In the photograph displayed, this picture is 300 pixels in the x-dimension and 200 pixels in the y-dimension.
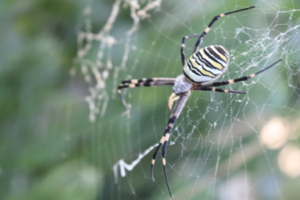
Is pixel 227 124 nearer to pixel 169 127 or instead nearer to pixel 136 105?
pixel 169 127

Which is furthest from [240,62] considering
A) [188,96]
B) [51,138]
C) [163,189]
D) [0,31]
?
[0,31]

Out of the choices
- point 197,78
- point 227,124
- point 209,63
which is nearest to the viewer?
point 209,63

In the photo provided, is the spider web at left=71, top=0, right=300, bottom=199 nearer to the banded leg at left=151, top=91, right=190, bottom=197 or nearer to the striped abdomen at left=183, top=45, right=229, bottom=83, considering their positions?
the banded leg at left=151, top=91, right=190, bottom=197

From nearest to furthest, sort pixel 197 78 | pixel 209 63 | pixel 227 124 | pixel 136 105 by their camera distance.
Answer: pixel 209 63 → pixel 197 78 → pixel 227 124 → pixel 136 105

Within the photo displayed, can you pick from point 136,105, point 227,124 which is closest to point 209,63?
point 227,124

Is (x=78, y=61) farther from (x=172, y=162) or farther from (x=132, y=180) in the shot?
(x=172, y=162)

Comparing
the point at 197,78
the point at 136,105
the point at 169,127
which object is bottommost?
the point at 136,105
